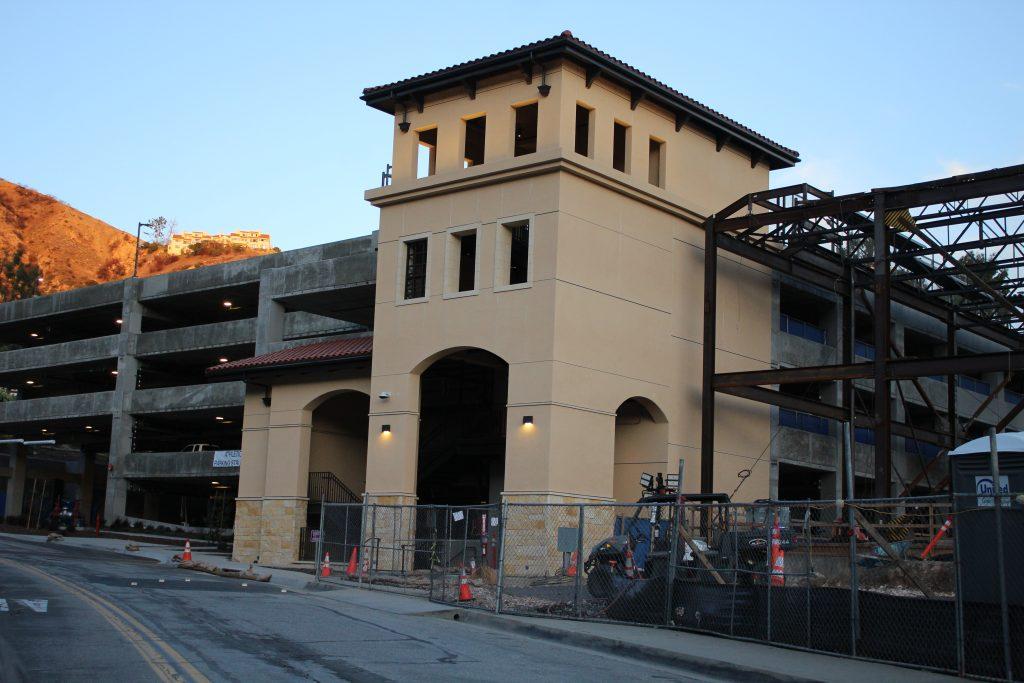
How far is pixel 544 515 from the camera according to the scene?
2836 centimetres

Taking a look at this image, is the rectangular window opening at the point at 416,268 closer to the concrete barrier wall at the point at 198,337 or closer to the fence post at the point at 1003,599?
the concrete barrier wall at the point at 198,337

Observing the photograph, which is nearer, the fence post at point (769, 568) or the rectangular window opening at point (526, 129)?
the fence post at point (769, 568)

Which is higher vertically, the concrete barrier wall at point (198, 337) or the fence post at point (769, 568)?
the concrete barrier wall at point (198, 337)

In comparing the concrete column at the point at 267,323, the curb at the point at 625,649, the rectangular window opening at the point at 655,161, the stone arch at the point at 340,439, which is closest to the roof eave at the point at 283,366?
the stone arch at the point at 340,439

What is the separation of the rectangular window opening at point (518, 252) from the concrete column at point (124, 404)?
29.5 m

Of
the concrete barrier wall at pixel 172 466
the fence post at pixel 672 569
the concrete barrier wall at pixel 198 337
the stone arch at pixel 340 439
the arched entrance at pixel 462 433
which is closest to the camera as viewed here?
the fence post at pixel 672 569

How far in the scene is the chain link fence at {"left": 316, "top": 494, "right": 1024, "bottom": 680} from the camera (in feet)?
46.5

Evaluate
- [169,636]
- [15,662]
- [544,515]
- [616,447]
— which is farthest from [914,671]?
[616,447]

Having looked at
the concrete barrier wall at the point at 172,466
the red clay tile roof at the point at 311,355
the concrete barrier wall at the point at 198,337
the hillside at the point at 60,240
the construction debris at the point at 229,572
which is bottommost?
the construction debris at the point at 229,572

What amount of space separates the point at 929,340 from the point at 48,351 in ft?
144

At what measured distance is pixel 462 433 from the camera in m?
37.4

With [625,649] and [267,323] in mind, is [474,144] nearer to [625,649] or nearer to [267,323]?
[267,323]

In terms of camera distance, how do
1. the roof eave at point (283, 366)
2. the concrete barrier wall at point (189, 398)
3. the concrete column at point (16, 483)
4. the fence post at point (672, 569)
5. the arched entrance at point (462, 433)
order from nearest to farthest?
the fence post at point (672, 569) → the roof eave at point (283, 366) → the arched entrance at point (462, 433) → the concrete barrier wall at point (189, 398) → the concrete column at point (16, 483)

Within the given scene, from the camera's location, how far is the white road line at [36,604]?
17.9 meters
